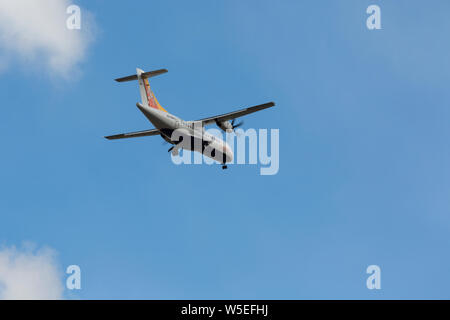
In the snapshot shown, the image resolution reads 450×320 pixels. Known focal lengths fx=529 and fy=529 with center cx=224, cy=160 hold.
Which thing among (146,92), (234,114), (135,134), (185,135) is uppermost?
(146,92)

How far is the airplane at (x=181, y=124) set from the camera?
40.7 metres

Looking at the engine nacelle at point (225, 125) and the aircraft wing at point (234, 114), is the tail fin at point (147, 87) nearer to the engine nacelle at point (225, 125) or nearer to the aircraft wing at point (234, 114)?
the aircraft wing at point (234, 114)

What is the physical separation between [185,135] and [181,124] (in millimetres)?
939

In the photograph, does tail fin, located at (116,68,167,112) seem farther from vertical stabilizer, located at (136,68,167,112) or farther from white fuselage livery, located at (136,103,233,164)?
white fuselage livery, located at (136,103,233,164)

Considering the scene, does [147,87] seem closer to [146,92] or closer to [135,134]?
[146,92]

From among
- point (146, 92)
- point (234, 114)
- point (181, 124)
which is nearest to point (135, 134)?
point (146, 92)

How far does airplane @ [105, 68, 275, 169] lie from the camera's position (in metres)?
40.7

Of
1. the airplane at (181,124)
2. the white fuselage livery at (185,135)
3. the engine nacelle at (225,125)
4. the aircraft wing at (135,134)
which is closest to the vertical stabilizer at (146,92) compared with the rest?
the airplane at (181,124)

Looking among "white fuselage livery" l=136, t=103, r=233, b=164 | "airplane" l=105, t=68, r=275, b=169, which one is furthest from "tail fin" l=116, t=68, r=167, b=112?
"white fuselage livery" l=136, t=103, r=233, b=164

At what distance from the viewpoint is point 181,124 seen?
41.9 metres
